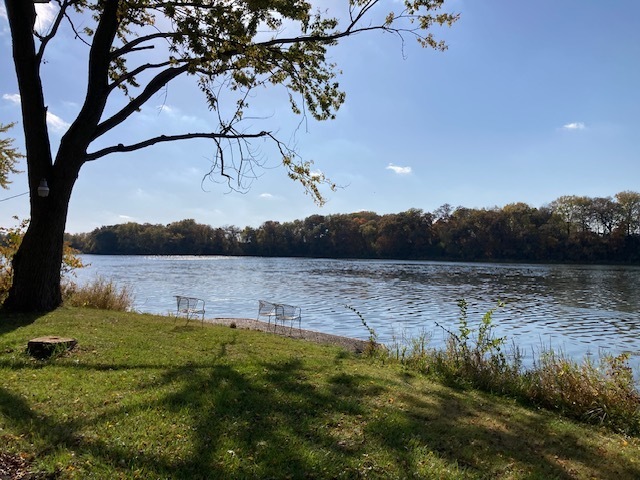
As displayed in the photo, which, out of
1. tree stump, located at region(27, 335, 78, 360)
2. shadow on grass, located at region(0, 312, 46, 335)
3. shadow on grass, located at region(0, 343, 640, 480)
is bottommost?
shadow on grass, located at region(0, 343, 640, 480)

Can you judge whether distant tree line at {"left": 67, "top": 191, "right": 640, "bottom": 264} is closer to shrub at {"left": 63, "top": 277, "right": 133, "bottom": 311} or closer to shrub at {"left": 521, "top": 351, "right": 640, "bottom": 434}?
shrub at {"left": 63, "top": 277, "right": 133, "bottom": 311}

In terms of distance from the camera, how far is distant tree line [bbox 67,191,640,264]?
84.2 m

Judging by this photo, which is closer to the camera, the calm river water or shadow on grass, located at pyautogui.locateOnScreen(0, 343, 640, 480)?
shadow on grass, located at pyautogui.locateOnScreen(0, 343, 640, 480)

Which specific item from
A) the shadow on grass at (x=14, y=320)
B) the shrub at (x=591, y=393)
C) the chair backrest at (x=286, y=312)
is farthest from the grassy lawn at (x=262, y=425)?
the chair backrest at (x=286, y=312)

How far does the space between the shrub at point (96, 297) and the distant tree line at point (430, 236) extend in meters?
66.3

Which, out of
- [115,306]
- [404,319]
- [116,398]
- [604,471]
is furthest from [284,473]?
[404,319]

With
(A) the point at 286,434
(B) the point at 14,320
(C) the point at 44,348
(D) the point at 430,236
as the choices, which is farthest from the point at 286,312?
(D) the point at 430,236

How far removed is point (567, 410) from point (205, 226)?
131 meters

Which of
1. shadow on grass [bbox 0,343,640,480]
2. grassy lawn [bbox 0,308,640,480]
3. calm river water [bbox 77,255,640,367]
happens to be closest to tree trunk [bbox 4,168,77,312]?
grassy lawn [bbox 0,308,640,480]

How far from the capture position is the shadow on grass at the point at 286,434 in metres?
3.74

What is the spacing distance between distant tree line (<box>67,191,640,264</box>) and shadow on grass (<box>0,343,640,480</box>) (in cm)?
7779

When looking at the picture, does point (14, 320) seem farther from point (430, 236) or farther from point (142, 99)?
point (430, 236)

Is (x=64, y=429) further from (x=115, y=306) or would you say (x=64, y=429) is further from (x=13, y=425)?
(x=115, y=306)

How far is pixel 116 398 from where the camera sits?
5.04m
